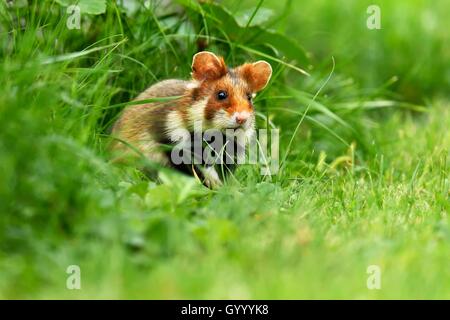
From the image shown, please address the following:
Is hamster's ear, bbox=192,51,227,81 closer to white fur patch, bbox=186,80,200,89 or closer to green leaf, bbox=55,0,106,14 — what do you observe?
white fur patch, bbox=186,80,200,89

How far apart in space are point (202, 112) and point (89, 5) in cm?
90

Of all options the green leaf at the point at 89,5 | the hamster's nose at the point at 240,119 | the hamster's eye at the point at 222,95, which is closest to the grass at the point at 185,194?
the green leaf at the point at 89,5

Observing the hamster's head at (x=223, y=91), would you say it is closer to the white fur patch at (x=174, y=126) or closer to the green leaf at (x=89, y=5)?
the white fur patch at (x=174, y=126)

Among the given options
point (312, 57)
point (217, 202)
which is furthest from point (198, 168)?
point (312, 57)

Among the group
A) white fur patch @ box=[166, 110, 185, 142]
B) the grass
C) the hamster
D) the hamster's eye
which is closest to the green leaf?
A: the grass

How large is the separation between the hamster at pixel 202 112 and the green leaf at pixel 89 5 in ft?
1.79

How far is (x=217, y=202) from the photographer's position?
4051 mm

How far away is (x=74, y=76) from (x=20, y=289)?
58.5 inches

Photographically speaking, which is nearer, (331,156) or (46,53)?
(46,53)

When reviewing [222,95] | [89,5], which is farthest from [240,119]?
[89,5]

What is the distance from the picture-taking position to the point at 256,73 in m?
4.91

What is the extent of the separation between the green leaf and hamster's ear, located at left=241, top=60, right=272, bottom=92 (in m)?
0.85

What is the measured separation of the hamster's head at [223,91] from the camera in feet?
15.3
